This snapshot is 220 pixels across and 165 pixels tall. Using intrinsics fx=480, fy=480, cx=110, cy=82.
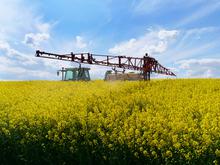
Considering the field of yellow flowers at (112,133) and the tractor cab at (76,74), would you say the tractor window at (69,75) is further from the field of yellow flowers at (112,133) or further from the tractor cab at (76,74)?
the field of yellow flowers at (112,133)

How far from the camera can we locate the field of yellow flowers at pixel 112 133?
27.8ft

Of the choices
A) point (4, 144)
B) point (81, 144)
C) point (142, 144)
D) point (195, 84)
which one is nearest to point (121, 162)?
point (142, 144)

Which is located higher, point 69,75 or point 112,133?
point 69,75

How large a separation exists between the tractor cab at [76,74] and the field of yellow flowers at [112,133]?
17916 millimetres

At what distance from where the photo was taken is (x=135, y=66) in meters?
28.7

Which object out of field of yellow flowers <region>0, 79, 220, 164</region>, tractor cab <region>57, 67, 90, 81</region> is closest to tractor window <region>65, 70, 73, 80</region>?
tractor cab <region>57, 67, 90, 81</region>

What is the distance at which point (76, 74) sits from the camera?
31328 mm

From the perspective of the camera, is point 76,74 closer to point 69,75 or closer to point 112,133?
point 69,75

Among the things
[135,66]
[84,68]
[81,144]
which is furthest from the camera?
[84,68]

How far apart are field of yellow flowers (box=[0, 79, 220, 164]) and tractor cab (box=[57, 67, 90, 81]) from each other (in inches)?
705

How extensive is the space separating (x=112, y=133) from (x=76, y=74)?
22.1m

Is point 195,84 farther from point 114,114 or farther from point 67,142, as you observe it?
point 67,142

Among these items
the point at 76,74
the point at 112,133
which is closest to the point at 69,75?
the point at 76,74

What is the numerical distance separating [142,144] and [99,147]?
0.89m
